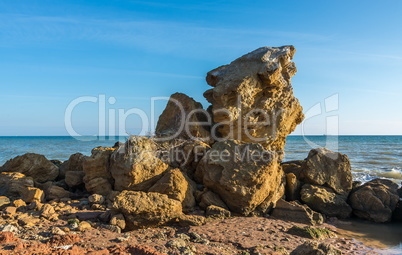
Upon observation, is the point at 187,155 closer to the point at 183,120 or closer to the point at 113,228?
the point at 183,120

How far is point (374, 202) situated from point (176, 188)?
599cm

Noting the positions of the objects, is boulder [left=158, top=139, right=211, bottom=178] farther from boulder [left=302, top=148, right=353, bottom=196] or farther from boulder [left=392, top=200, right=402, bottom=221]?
boulder [left=392, top=200, right=402, bottom=221]

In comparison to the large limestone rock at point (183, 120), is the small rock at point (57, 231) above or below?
below

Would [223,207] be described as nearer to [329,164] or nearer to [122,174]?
[122,174]

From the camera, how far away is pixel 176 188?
7.85 m

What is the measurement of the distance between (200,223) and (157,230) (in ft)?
3.40

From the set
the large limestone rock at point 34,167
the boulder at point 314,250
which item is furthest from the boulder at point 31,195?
the boulder at point 314,250

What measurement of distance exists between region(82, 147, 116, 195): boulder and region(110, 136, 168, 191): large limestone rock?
14.5 inches

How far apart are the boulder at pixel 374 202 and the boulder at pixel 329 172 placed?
1.42 ft

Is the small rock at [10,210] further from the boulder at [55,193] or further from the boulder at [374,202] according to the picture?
the boulder at [374,202]

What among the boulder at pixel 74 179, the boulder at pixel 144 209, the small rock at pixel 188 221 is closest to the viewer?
the boulder at pixel 144 209

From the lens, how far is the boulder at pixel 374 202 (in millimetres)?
9031

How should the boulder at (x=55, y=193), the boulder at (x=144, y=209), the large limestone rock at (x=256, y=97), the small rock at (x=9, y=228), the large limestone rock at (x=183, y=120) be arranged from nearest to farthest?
the small rock at (x=9, y=228), the boulder at (x=144, y=209), the boulder at (x=55, y=193), the large limestone rock at (x=256, y=97), the large limestone rock at (x=183, y=120)

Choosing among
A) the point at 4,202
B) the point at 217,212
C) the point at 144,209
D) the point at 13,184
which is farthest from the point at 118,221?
the point at 13,184
